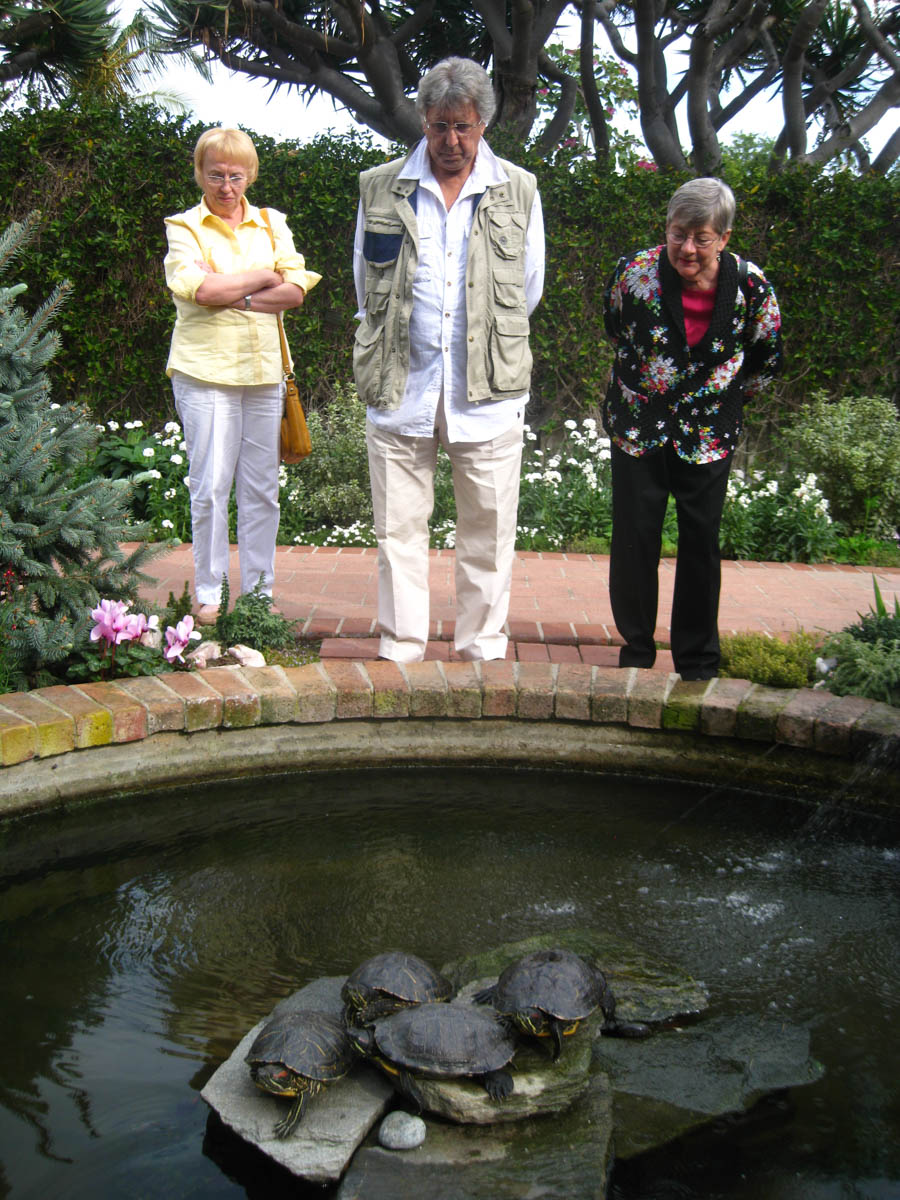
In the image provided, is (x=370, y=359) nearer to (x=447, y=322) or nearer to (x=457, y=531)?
(x=447, y=322)

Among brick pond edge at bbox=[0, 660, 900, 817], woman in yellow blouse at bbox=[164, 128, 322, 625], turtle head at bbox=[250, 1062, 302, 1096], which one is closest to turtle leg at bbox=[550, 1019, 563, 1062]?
turtle head at bbox=[250, 1062, 302, 1096]

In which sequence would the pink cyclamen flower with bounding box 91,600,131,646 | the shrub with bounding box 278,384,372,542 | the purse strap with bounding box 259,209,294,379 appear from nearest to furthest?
the pink cyclamen flower with bounding box 91,600,131,646
the purse strap with bounding box 259,209,294,379
the shrub with bounding box 278,384,372,542

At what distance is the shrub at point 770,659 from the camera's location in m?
3.58

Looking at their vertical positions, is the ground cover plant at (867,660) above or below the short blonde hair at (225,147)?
below

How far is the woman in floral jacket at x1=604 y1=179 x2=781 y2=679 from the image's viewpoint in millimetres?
3463

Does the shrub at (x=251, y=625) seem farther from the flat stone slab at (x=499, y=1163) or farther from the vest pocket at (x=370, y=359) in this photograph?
the flat stone slab at (x=499, y=1163)

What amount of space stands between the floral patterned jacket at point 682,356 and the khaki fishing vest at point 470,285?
36 centimetres

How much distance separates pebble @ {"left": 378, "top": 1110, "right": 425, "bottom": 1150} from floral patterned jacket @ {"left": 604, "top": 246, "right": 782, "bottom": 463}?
2272 millimetres

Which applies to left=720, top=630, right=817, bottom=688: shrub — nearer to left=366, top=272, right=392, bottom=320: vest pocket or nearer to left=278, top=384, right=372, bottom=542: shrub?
left=366, top=272, right=392, bottom=320: vest pocket

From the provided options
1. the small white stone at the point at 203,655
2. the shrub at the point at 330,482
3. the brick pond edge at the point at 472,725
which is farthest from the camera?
the shrub at the point at 330,482

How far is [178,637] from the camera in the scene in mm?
3555

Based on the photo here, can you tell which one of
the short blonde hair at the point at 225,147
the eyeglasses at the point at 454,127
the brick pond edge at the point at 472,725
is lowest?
the brick pond edge at the point at 472,725

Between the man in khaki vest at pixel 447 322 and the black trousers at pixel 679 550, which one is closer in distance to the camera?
the man in khaki vest at pixel 447 322

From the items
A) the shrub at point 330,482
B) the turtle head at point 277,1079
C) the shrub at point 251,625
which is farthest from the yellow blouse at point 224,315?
the turtle head at point 277,1079
